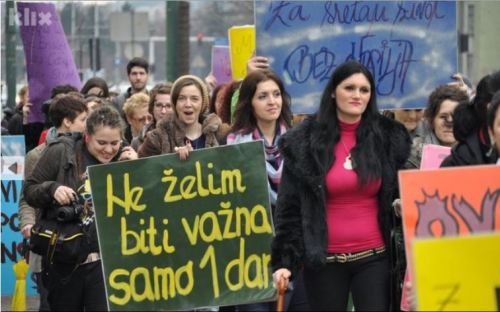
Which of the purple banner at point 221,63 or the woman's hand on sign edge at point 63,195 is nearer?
the woman's hand on sign edge at point 63,195

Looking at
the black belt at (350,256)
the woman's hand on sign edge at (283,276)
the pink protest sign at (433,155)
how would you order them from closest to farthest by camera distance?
1. the black belt at (350,256)
2. the woman's hand on sign edge at (283,276)
3. the pink protest sign at (433,155)

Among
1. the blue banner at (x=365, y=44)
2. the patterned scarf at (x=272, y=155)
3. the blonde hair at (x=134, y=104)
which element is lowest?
the patterned scarf at (x=272, y=155)

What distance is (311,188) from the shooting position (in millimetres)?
6797

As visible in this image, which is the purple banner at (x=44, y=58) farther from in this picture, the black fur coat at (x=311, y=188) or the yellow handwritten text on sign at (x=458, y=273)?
the yellow handwritten text on sign at (x=458, y=273)

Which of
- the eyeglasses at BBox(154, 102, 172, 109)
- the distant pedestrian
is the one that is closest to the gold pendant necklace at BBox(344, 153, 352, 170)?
the eyeglasses at BBox(154, 102, 172, 109)

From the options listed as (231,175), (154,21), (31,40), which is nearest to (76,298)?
(231,175)

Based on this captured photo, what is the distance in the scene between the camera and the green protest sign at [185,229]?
8.01 meters

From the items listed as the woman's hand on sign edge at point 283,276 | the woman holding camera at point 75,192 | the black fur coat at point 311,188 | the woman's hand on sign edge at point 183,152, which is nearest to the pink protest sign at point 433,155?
the black fur coat at point 311,188

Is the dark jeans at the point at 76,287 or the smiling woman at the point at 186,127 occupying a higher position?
the smiling woman at the point at 186,127

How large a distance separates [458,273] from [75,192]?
10.8 feet

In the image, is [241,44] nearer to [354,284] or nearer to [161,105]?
[161,105]

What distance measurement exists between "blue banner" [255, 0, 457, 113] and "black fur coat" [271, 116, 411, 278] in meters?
2.32

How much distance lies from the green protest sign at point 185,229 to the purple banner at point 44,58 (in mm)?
5635

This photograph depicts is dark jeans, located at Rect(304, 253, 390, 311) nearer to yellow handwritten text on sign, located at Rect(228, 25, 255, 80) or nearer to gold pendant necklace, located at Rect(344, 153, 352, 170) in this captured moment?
gold pendant necklace, located at Rect(344, 153, 352, 170)
